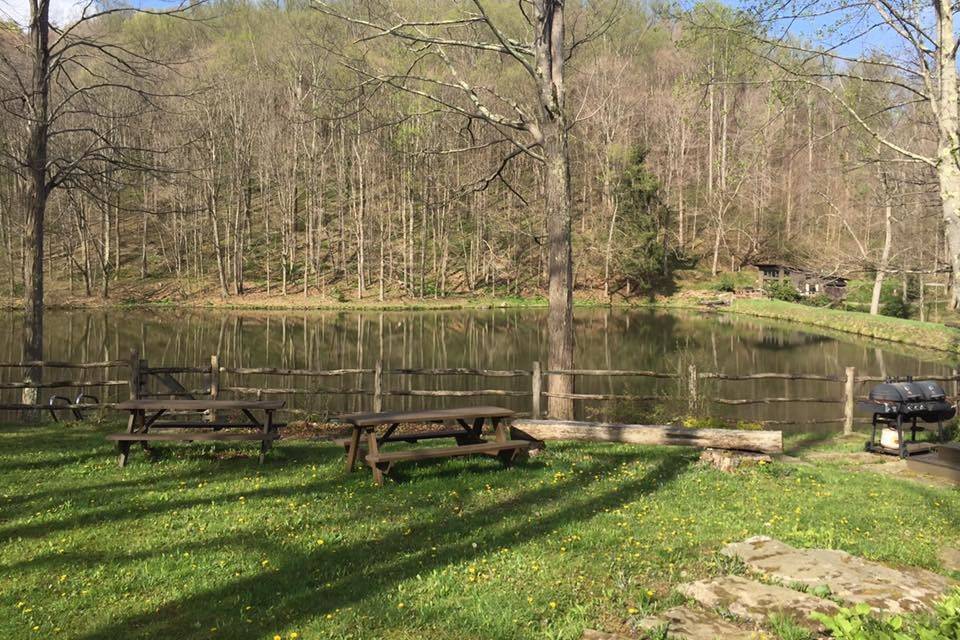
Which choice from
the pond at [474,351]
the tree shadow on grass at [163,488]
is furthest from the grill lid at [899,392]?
the tree shadow on grass at [163,488]

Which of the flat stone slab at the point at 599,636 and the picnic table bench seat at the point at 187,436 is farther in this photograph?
the picnic table bench seat at the point at 187,436

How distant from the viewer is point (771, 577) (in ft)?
15.6

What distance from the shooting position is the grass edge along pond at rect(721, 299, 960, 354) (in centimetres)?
2927

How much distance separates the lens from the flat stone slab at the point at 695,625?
3861 mm

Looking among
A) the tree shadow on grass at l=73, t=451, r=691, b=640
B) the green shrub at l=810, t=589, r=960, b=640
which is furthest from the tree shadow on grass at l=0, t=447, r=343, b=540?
the green shrub at l=810, t=589, r=960, b=640

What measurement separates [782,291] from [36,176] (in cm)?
4777

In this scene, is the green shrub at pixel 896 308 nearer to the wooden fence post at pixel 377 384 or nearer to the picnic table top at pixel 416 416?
the wooden fence post at pixel 377 384

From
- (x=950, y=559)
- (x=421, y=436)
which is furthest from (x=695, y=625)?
(x=421, y=436)

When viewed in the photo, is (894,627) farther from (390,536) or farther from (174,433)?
(174,433)

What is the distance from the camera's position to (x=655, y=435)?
10125 millimetres

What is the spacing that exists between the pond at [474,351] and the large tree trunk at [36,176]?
4.10 m

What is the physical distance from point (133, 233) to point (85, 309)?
52.5ft

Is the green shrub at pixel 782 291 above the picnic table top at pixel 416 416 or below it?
above

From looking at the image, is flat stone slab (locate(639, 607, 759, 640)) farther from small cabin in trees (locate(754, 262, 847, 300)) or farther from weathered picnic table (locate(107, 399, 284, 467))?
small cabin in trees (locate(754, 262, 847, 300))
